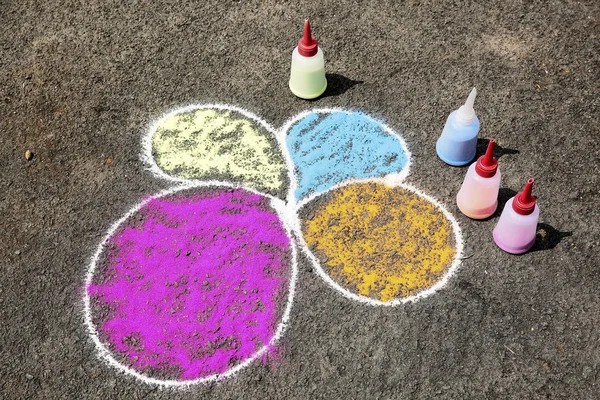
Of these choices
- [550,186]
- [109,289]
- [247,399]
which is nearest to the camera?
[247,399]

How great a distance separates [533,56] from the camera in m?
5.82

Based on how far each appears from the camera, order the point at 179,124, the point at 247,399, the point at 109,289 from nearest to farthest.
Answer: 1. the point at 247,399
2. the point at 109,289
3. the point at 179,124

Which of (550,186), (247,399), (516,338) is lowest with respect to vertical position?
(247,399)

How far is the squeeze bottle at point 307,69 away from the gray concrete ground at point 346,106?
0.12 metres

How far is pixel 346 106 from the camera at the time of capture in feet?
18.1

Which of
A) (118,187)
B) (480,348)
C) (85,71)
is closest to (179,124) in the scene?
(118,187)

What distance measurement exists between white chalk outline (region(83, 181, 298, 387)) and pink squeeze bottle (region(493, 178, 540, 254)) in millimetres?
1470

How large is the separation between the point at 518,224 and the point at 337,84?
2.07 m

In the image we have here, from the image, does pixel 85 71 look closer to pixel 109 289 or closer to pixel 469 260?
pixel 109 289

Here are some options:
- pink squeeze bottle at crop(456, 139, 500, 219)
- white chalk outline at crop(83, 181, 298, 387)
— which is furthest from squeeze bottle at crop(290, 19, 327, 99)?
pink squeeze bottle at crop(456, 139, 500, 219)

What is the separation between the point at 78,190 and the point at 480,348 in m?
3.19

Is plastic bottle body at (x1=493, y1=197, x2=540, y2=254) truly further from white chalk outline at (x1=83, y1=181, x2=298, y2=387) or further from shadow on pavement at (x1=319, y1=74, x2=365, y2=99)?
shadow on pavement at (x1=319, y1=74, x2=365, y2=99)

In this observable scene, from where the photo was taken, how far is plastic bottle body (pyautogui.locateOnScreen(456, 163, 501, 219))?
15.0 feet

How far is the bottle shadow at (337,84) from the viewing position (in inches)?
220
